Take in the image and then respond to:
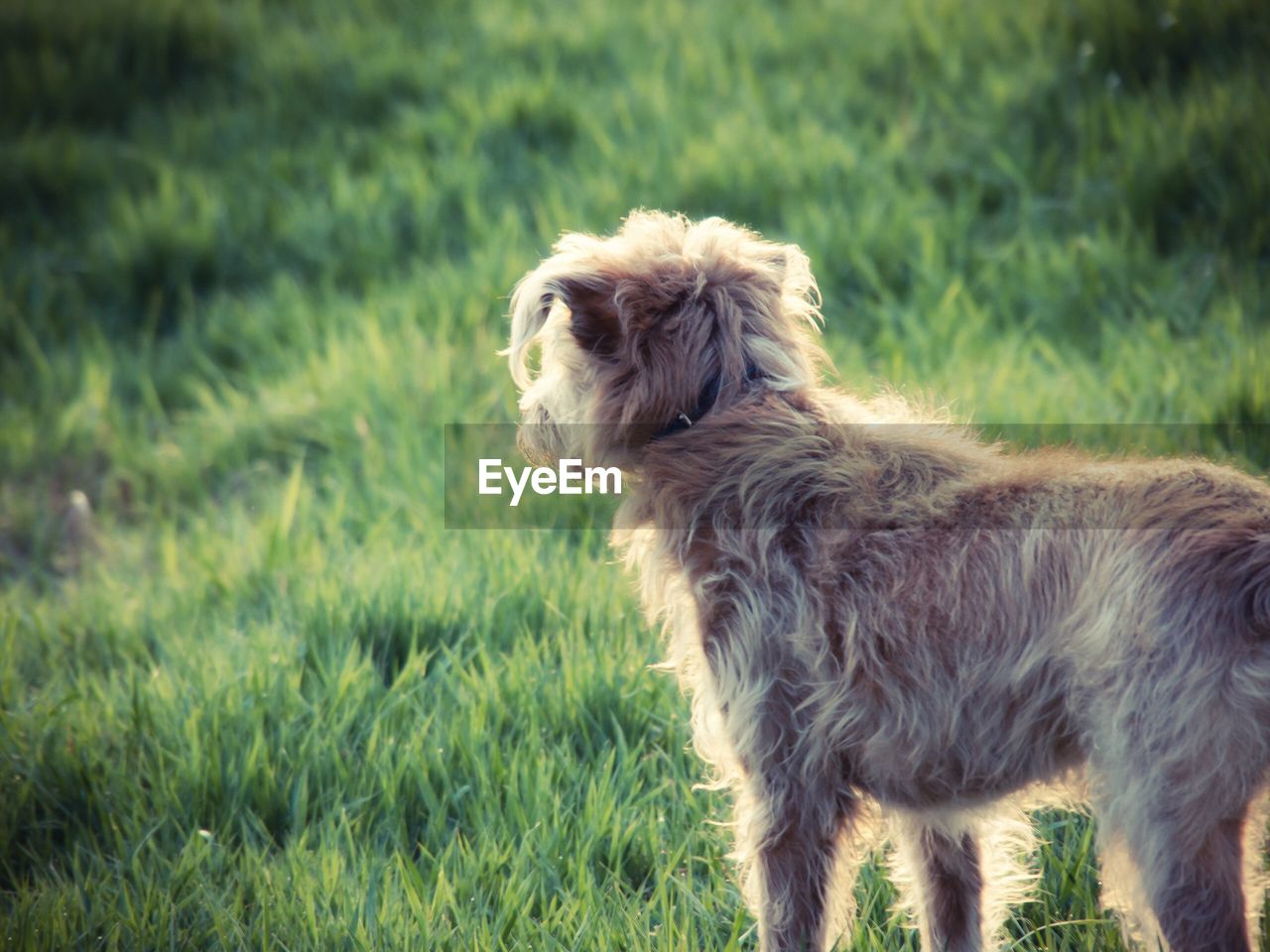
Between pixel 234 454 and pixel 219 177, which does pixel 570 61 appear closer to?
pixel 219 177

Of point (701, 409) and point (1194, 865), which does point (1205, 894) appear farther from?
point (701, 409)

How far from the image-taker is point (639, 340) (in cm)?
281

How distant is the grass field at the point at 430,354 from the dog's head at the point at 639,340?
1.06 meters

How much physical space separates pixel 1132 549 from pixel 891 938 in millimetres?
1338

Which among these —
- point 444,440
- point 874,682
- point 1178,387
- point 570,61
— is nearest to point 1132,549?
point 874,682

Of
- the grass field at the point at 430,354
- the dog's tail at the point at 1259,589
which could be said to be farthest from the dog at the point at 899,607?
the grass field at the point at 430,354

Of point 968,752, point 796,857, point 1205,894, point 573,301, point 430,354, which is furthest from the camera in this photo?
point 430,354

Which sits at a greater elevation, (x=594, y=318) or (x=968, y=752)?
(x=594, y=318)

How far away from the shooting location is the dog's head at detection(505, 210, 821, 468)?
2787 millimetres

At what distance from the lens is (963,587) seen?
7.68 feet

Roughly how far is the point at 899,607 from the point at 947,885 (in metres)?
0.89

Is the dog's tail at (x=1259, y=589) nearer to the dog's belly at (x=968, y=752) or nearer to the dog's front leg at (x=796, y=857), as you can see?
the dog's belly at (x=968, y=752)

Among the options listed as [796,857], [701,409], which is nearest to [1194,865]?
[796,857]

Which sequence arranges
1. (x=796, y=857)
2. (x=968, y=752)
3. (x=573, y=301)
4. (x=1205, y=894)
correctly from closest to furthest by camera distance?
(x=1205, y=894)
(x=968, y=752)
(x=796, y=857)
(x=573, y=301)
